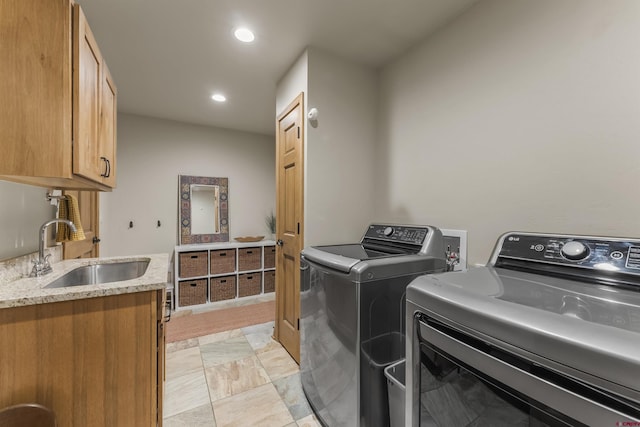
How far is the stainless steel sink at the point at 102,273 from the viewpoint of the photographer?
1.57 m

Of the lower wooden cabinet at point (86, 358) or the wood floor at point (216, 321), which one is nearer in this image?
the lower wooden cabinet at point (86, 358)

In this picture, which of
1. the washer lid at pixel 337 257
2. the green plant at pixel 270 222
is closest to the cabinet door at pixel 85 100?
the washer lid at pixel 337 257

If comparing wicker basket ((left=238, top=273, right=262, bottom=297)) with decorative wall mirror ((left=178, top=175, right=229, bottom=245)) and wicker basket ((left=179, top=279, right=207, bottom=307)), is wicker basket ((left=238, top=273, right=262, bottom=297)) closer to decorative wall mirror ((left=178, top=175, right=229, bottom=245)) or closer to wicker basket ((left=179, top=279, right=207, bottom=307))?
wicker basket ((left=179, top=279, right=207, bottom=307))

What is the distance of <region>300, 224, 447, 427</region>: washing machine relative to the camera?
3.94 feet

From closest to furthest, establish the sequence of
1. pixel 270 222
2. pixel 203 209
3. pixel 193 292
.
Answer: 1. pixel 193 292
2. pixel 203 209
3. pixel 270 222

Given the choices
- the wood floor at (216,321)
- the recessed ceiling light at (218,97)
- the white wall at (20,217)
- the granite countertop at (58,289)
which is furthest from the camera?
the recessed ceiling light at (218,97)

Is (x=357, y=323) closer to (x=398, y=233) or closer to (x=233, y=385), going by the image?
(x=398, y=233)

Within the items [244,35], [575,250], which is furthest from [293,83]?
[575,250]

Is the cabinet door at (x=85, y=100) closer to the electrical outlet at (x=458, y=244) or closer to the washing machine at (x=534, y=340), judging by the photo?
the washing machine at (x=534, y=340)

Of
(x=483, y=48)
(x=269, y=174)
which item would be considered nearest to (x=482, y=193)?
(x=483, y=48)

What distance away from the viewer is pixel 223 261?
137 inches

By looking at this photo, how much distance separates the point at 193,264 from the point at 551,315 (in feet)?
11.5

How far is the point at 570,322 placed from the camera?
1.78 feet

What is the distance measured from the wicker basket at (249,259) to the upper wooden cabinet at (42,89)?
100 inches
